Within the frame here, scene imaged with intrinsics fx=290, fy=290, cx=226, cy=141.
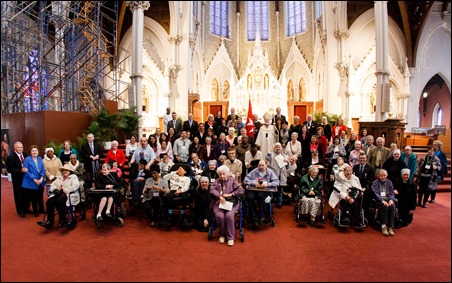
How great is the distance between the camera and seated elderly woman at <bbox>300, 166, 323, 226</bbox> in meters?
5.32

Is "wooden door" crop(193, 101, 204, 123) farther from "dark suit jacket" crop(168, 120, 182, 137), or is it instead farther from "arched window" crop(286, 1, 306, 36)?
"arched window" crop(286, 1, 306, 36)

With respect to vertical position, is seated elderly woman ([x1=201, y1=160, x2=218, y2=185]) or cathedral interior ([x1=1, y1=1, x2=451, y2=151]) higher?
cathedral interior ([x1=1, y1=1, x2=451, y2=151])

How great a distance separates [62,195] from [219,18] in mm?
21760

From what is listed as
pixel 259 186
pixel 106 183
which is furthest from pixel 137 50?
pixel 259 186

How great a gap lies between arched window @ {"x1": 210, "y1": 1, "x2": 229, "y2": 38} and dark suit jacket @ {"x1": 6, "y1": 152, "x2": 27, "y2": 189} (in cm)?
1975

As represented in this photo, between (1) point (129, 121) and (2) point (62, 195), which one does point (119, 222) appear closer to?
(2) point (62, 195)

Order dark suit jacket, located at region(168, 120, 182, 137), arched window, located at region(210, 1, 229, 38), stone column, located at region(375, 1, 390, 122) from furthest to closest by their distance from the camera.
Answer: arched window, located at region(210, 1, 229, 38), stone column, located at region(375, 1, 390, 122), dark suit jacket, located at region(168, 120, 182, 137)

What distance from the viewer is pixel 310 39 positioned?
21391mm


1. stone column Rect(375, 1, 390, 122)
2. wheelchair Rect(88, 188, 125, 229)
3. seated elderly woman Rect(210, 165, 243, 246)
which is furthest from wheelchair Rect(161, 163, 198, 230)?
stone column Rect(375, 1, 390, 122)

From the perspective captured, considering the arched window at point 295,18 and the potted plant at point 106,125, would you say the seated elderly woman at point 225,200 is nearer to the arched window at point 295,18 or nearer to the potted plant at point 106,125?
the potted plant at point 106,125

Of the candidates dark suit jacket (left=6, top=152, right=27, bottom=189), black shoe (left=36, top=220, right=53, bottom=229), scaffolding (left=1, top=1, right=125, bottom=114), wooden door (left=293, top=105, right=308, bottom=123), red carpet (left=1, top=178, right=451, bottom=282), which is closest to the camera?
red carpet (left=1, top=178, right=451, bottom=282)

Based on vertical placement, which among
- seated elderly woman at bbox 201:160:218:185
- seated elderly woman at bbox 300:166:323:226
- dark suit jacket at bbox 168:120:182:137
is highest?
dark suit jacket at bbox 168:120:182:137

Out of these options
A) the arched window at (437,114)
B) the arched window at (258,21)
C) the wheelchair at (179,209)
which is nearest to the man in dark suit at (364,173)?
the wheelchair at (179,209)

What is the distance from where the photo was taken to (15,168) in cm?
560
